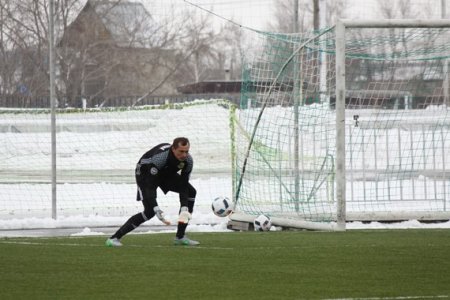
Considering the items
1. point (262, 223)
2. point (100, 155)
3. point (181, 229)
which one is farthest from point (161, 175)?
point (100, 155)

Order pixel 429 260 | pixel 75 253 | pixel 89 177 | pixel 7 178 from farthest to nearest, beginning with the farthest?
Answer: pixel 89 177 < pixel 7 178 < pixel 75 253 < pixel 429 260

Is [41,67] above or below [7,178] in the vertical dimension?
above

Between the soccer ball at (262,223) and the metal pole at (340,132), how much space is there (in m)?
1.30

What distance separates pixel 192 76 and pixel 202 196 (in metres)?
40.0

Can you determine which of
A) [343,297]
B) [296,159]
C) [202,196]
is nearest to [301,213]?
[296,159]

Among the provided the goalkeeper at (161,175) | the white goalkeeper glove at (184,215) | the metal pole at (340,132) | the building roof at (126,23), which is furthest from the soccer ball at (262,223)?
the building roof at (126,23)

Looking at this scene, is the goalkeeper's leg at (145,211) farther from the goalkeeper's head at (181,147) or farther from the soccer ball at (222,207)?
the soccer ball at (222,207)

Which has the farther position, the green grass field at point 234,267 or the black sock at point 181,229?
the black sock at point 181,229

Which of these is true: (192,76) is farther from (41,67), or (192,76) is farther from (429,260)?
(429,260)

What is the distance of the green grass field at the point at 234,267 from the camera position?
8945 mm

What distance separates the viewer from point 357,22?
624 inches

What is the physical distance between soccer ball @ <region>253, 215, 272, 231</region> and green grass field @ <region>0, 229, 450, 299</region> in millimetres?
1574

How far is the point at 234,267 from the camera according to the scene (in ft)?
35.1

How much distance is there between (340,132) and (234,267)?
5.16m
